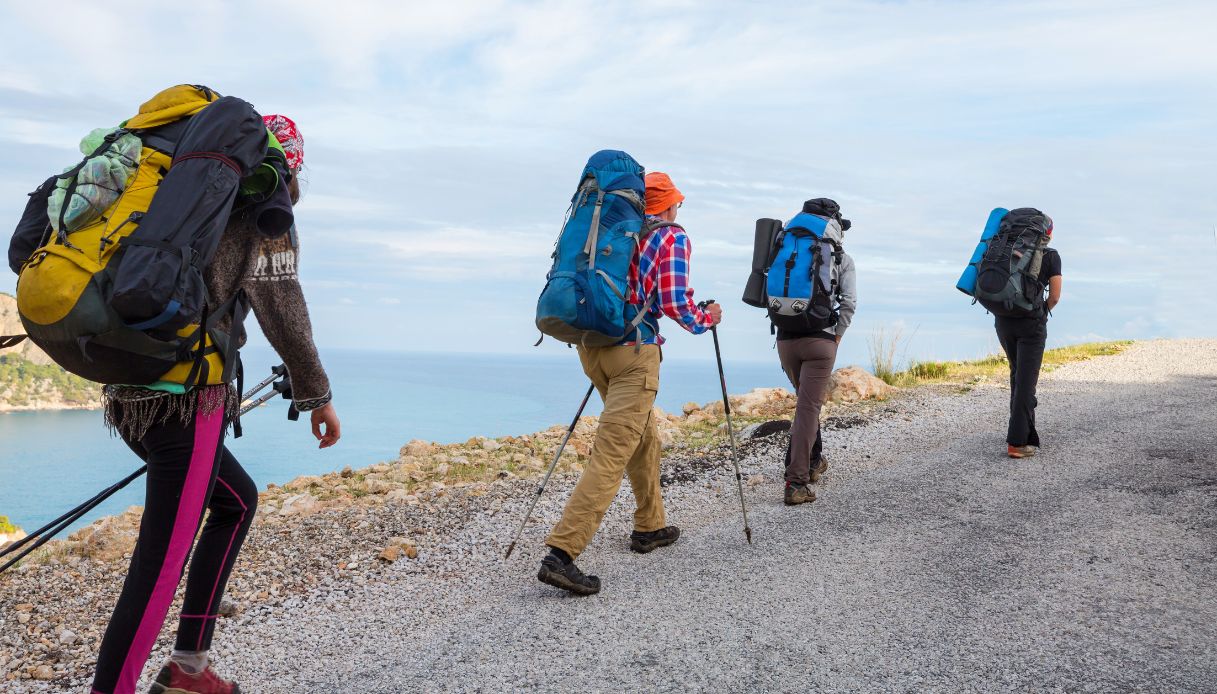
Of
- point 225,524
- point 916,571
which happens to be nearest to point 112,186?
point 225,524

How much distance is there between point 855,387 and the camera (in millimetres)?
12992

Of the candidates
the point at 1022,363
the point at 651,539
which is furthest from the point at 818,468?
the point at 651,539

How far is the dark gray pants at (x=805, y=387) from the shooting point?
7164 millimetres

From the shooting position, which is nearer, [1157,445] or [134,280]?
[134,280]

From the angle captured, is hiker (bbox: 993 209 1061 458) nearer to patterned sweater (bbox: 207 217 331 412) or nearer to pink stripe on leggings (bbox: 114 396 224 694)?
patterned sweater (bbox: 207 217 331 412)

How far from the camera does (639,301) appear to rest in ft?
17.3

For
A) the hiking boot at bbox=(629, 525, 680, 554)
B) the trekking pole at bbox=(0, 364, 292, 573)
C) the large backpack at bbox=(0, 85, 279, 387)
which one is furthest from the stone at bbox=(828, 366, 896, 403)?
the large backpack at bbox=(0, 85, 279, 387)

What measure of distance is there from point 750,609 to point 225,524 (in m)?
2.89

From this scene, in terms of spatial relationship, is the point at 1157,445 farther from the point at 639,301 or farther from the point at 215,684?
the point at 215,684

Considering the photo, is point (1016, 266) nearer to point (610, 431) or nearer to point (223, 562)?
point (610, 431)

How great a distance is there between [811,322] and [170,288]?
5207 millimetres

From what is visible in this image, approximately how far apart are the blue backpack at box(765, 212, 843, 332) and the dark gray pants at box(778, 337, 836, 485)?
0.18m

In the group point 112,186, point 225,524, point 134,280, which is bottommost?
point 225,524

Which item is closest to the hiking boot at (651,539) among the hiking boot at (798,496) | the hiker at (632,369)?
the hiker at (632,369)
